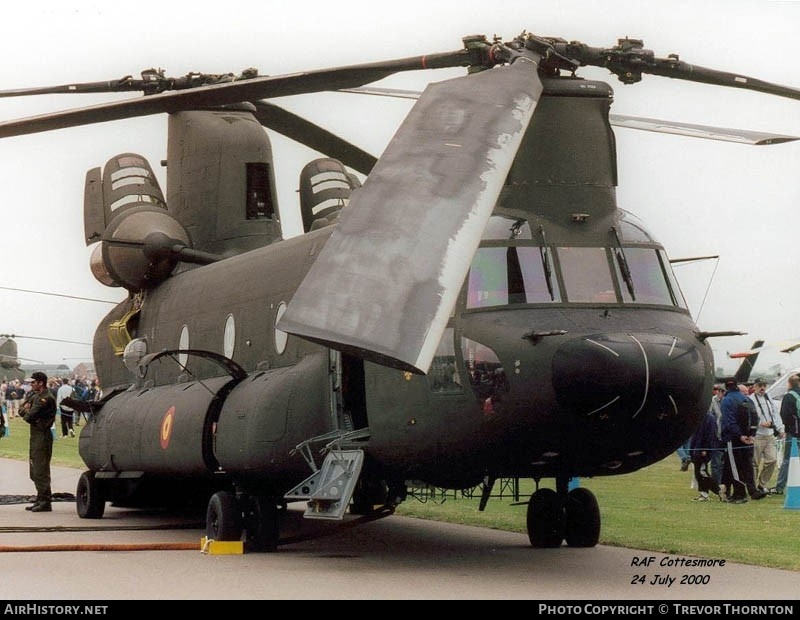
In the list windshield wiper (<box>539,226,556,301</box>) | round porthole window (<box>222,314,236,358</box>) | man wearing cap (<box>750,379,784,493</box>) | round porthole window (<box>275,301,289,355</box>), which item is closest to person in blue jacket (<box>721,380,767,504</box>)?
man wearing cap (<box>750,379,784,493</box>)

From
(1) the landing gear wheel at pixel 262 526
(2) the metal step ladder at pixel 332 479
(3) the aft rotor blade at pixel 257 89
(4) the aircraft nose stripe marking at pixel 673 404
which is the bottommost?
(1) the landing gear wheel at pixel 262 526

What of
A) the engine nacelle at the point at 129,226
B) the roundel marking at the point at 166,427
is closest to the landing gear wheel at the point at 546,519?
the roundel marking at the point at 166,427

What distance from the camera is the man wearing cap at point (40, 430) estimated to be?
18.0 metres

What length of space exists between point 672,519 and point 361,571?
5.64 metres

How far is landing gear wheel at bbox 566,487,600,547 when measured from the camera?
13.0 metres

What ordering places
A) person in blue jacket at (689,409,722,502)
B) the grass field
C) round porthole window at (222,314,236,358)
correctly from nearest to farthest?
the grass field < round porthole window at (222,314,236,358) < person in blue jacket at (689,409,722,502)

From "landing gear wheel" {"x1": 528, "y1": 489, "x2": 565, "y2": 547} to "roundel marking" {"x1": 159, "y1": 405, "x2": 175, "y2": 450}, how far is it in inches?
159

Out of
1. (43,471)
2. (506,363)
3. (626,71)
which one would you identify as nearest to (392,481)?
(506,363)

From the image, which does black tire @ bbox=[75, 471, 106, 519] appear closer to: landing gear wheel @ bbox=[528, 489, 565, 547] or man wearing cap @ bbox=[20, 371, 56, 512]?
man wearing cap @ bbox=[20, 371, 56, 512]

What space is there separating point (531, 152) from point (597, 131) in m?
0.66

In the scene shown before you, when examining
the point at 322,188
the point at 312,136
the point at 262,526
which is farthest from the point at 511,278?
the point at 322,188

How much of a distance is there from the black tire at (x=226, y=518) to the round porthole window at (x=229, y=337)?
2.09 meters

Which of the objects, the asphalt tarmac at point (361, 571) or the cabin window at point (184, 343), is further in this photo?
the cabin window at point (184, 343)

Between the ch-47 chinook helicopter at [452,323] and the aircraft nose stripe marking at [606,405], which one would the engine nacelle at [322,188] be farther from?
the aircraft nose stripe marking at [606,405]
